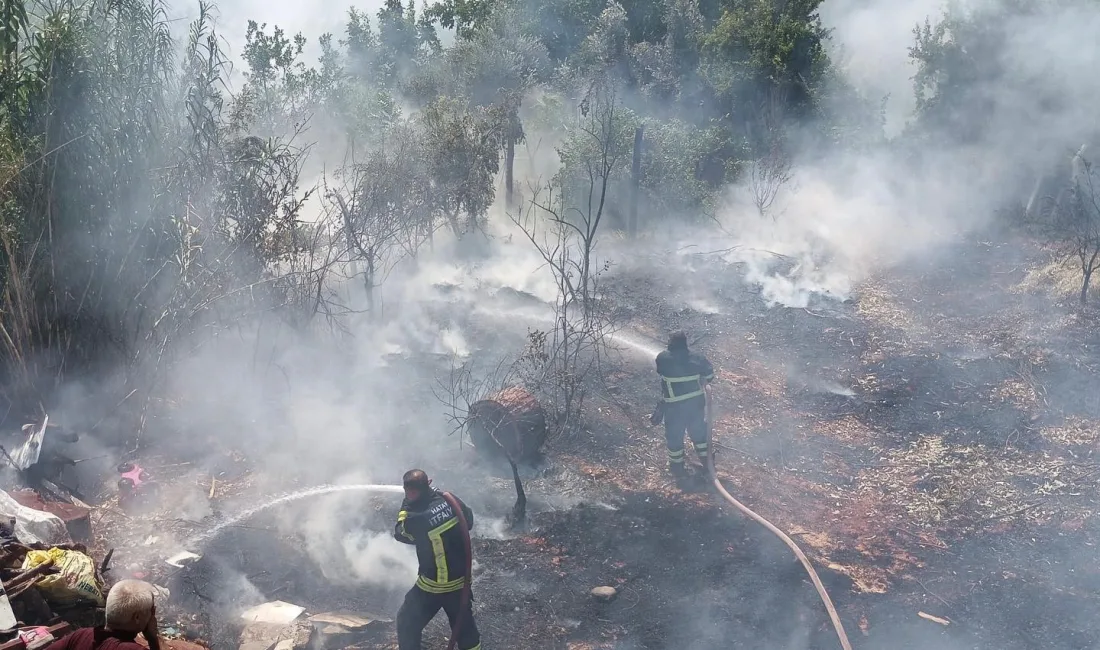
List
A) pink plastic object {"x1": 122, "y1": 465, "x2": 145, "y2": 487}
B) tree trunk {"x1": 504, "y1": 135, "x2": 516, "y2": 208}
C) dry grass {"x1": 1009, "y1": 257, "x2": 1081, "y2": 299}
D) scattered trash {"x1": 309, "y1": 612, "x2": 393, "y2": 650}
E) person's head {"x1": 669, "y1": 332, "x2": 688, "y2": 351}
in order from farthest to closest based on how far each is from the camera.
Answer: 1. tree trunk {"x1": 504, "y1": 135, "x2": 516, "y2": 208}
2. dry grass {"x1": 1009, "y1": 257, "x2": 1081, "y2": 299}
3. person's head {"x1": 669, "y1": 332, "x2": 688, "y2": 351}
4. pink plastic object {"x1": 122, "y1": 465, "x2": 145, "y2": 487}
5. scattered trash {"x1": 309, "y1": 612, "x2": 393, "y2": 650}

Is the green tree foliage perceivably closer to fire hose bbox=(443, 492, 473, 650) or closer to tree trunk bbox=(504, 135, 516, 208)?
tree trunk bbox=(504, 135, 516, 208)

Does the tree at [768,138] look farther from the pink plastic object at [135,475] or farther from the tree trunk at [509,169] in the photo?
the pink plastic object at [135,475]

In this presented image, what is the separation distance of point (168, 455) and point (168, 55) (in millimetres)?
4006

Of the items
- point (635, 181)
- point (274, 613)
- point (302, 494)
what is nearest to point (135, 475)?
point (302, 494)

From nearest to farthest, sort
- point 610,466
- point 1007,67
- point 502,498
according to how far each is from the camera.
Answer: point 502,498 < point 610,466 < point 1007,67

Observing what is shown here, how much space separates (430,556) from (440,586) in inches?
7.9

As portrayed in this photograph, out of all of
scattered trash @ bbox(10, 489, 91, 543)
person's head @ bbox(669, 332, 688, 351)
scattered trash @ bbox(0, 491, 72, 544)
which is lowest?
scattered trash @ bbox(10, 489, 91, 543)

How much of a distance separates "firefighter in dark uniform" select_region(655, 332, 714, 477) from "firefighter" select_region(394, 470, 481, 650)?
10.3 ft

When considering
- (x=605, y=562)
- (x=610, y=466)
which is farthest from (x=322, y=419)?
(x=605, y=562)

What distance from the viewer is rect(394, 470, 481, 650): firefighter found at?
4695mm

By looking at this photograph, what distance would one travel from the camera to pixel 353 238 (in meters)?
10.4

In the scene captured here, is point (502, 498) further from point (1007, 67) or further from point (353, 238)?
point (1007, 67)

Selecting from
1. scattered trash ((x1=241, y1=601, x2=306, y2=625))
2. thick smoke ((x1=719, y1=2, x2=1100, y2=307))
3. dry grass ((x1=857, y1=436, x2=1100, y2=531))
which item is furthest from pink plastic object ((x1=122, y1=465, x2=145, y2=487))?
thick smoke ((x1=719, y1=2, x2=1100, y2=307))

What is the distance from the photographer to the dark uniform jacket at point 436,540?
4688 mm
